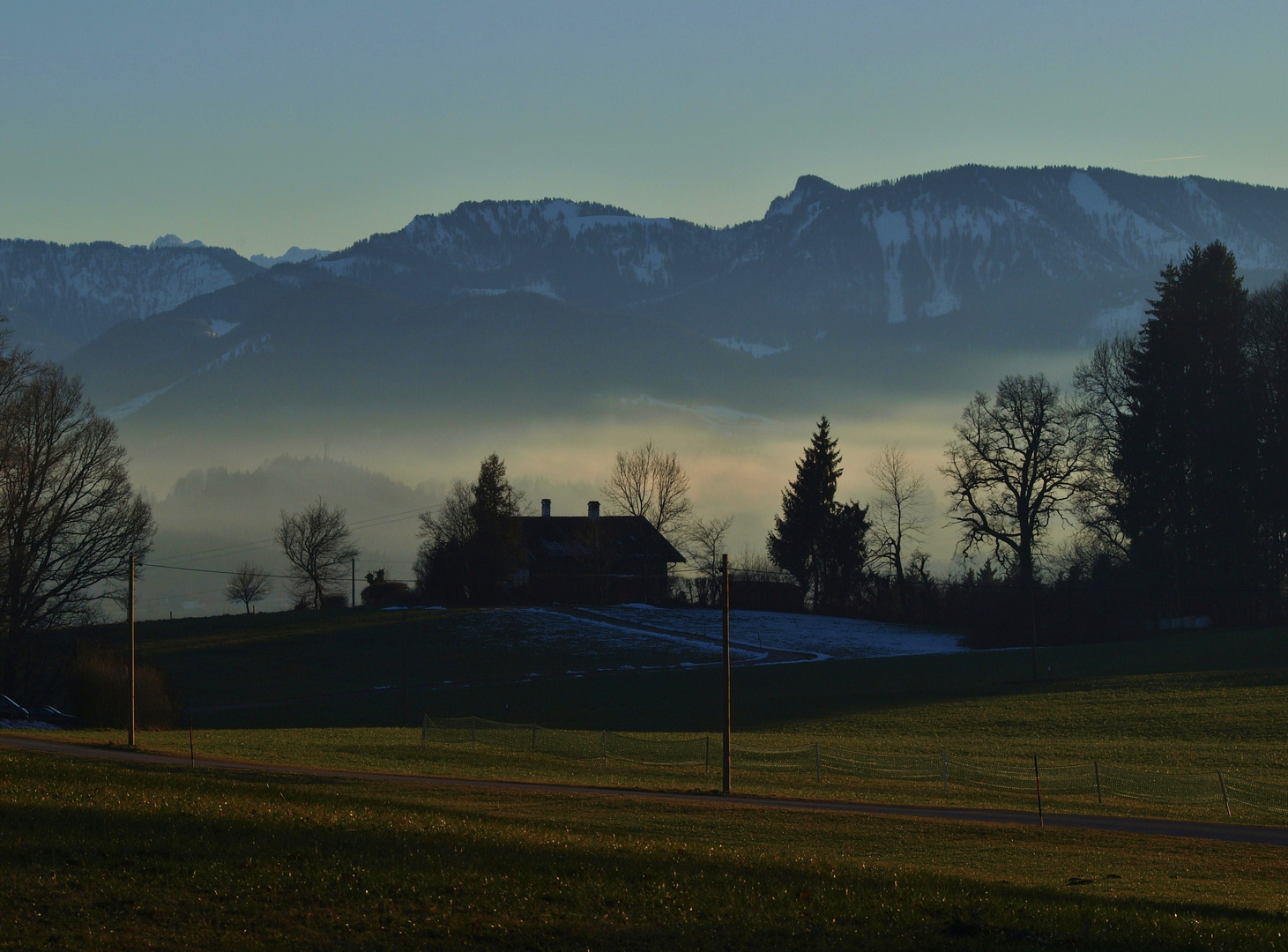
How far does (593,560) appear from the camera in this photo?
110188 millimetres


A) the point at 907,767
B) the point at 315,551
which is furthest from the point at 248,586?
the point at 907,767

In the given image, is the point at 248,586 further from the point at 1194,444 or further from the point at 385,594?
the point at 1194,444

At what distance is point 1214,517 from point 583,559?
56633mm

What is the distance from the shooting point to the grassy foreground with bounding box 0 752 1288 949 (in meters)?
12.6

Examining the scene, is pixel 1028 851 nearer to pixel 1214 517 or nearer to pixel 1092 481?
pixel 1214 517

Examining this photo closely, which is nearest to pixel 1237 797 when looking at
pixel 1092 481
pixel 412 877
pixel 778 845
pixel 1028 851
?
pixel 1028 851

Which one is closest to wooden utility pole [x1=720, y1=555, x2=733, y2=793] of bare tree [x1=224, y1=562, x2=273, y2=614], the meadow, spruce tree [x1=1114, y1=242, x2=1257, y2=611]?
the meadow

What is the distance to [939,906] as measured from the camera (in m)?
14.4

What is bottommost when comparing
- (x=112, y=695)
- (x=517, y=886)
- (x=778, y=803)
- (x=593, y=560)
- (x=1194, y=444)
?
(x=778, y=803)

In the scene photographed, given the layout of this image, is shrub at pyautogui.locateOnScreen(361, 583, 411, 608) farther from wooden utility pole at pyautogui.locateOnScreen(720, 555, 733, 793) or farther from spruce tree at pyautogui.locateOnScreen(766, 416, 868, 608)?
wooden utility pole at pyautogui.locateOnScreen(720, 555, 733, 793)

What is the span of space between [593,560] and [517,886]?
95.9 meters

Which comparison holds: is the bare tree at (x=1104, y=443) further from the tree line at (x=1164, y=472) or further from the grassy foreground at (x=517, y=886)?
the grassy foreground at (x=517, y=886)

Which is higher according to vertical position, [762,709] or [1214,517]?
[1214,517]

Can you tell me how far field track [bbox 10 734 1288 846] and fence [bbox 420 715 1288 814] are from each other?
2.13 metres
